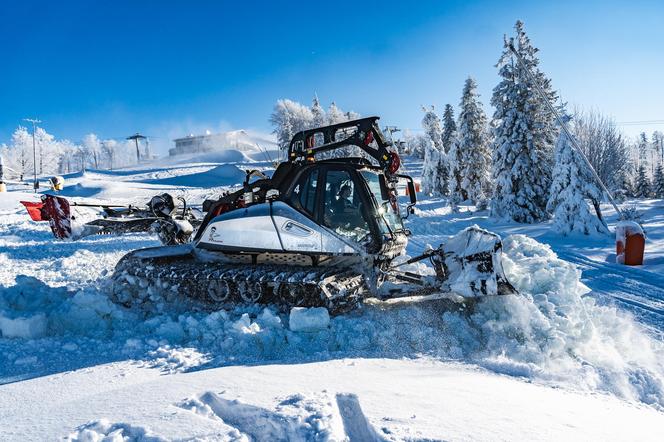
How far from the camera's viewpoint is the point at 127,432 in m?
2.69

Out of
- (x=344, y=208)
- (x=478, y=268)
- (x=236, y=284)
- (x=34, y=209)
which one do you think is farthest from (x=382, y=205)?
(x=34, y=209)

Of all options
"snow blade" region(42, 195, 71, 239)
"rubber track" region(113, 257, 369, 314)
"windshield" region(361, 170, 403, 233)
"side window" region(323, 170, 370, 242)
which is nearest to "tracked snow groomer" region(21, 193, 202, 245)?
"snow blade" region(42, 195, 71, 239)

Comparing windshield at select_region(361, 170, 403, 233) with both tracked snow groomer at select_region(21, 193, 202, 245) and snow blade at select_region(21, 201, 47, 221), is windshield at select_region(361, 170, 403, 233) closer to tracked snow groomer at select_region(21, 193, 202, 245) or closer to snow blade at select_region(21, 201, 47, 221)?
tracked snow groomer at select_region(21, 193, 202, 245)

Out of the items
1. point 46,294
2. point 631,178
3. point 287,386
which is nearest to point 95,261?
point 46,294

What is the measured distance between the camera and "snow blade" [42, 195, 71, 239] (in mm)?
7934

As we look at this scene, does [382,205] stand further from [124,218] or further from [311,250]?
[124,218]

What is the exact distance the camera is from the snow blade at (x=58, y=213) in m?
7.93

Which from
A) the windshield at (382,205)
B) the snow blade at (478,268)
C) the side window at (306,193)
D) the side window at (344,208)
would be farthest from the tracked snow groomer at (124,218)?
the snow blade at (478,268)

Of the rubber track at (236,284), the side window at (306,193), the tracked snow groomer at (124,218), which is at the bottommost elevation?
the rubber track at (236,284)

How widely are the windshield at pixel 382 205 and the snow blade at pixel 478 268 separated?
110cm

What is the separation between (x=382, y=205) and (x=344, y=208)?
694 millimetres

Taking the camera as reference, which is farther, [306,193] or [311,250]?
[306,193]

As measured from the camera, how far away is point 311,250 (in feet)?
21.0

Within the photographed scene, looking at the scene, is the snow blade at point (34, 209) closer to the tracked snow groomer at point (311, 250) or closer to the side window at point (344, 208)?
the tracked snow groomer at point (311, 250)
